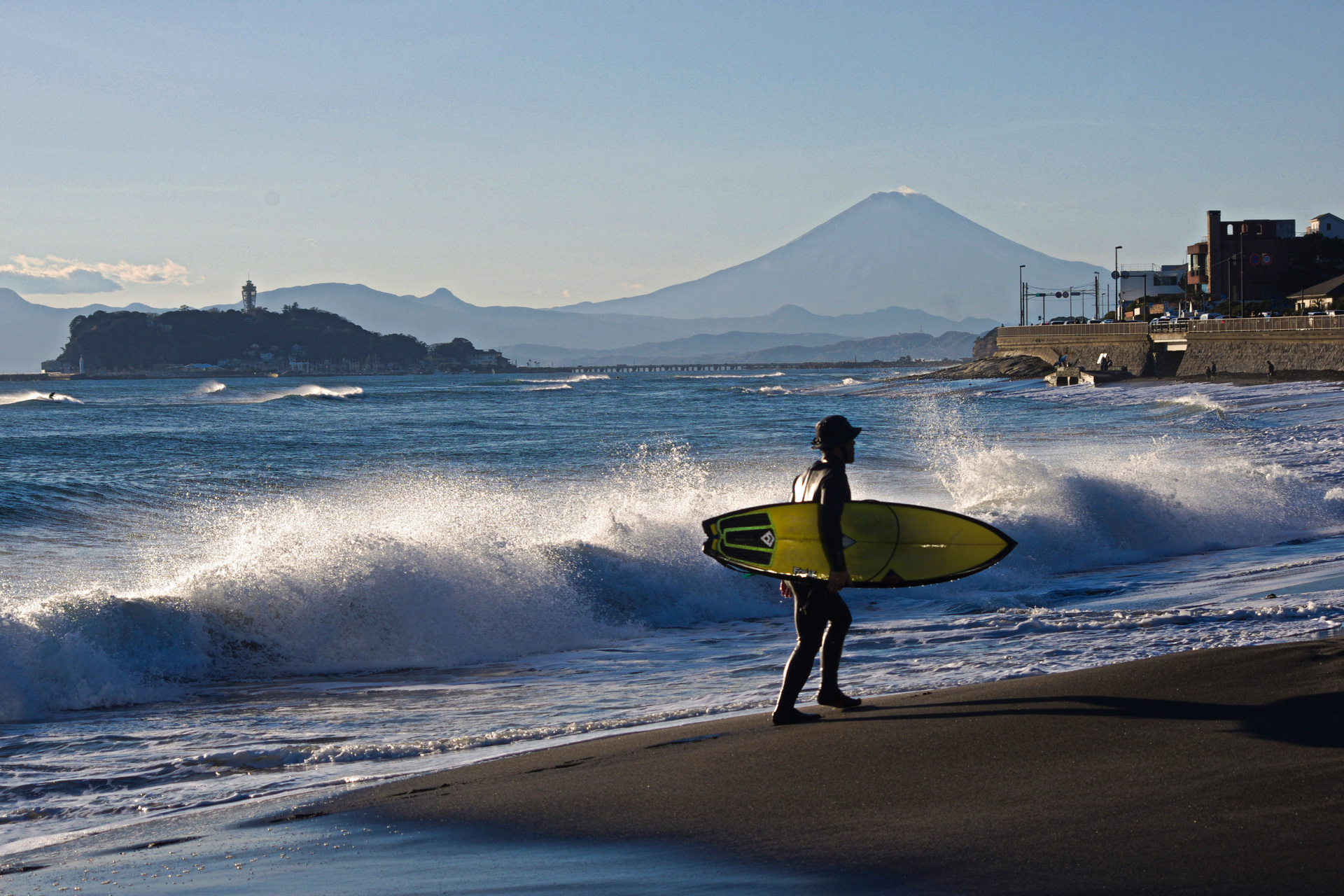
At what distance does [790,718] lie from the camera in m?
6.07

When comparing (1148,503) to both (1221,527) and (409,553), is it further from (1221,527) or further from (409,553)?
(409,553)

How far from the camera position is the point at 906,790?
15.5ft

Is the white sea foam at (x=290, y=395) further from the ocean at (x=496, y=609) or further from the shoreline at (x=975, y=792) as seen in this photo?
the shoreline at (x=975, y=792)

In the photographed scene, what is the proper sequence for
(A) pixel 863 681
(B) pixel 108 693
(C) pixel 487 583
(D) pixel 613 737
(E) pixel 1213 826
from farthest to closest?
(C) pixel 487 583 → (B) pixel 108 693 → (A) pixel 863 681 → (D) pixel 613 737 → (E) pixel 1213 826

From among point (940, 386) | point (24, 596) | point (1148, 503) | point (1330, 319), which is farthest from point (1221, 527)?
→ point (940, 386)

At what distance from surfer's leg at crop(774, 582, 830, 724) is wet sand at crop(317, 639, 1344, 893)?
0.56ft

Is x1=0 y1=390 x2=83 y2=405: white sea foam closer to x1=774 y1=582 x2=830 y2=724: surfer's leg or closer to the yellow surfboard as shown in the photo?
the yellow surfboard

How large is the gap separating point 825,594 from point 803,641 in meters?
0.30

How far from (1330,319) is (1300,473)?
1649 inches

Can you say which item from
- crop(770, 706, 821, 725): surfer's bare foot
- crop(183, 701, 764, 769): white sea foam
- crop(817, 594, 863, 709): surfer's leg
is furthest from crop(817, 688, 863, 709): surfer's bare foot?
crop(183, 701, 764, 769): white sea foam

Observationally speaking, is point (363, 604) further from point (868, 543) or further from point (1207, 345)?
point (1207, 345)

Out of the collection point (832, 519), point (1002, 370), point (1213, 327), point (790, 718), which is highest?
point (1213, 327)

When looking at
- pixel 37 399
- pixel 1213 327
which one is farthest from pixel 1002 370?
pixel 37 399

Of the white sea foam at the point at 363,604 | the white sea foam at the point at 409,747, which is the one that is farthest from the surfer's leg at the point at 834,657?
the white sea foam at the point at 363,604
